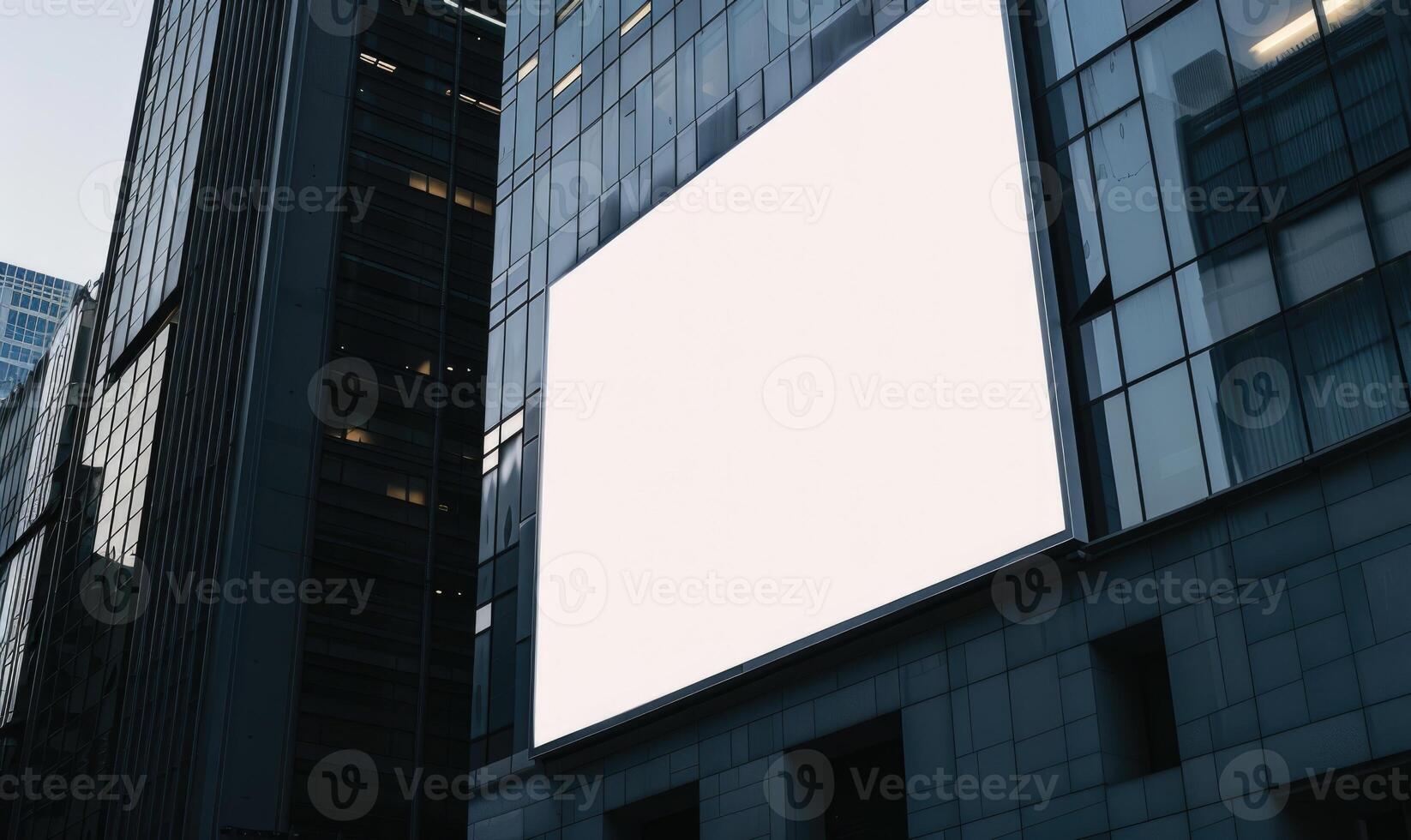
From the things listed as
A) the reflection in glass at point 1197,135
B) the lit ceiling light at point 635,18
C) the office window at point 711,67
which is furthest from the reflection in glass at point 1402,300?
the lit ceiling light at point 635,18

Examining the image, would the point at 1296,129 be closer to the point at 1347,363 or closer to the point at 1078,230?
the point at 1347,363

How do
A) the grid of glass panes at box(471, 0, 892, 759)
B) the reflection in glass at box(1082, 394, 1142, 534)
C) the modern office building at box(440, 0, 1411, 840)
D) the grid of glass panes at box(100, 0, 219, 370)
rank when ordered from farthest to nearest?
the grid of glass panes at box(100, 0, 219, 370) < the grid of glass panes at box(471, 0, 892, 759) < the reflection in glass at box(1082, 394, 1142, 534) < the modern office building at box(440, 0, 1411, 840)

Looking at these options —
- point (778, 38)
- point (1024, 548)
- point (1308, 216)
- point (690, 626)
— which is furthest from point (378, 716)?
point (1308, 216)

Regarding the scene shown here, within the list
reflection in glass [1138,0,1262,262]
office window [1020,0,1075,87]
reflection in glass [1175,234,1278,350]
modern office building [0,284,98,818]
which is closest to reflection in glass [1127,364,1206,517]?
reflection in glass [1175,234,1278,350]

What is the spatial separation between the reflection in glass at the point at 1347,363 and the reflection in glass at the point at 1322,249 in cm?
28

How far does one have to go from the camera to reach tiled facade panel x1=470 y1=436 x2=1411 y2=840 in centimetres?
1977

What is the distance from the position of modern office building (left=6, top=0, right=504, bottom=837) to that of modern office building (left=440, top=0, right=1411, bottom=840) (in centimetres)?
2153

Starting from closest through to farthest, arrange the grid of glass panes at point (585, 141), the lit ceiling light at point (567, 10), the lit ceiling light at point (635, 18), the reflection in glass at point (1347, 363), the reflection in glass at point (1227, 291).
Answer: the reflection in glass at point (1347, 363) → the reflection in glass at point (1227, 291) → the grid of glass panes at point (585, 141) → the lit ceiling light at point (635, 18) → the lit ceiling light at point (567, 10)

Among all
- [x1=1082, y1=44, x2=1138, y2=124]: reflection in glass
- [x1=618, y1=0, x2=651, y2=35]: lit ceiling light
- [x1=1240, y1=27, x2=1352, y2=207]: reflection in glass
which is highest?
[x1=618, y1=0, x2=651, y2=35]: lit ceiling light

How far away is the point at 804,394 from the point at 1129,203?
8.43m

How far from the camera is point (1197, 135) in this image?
24.3 metres

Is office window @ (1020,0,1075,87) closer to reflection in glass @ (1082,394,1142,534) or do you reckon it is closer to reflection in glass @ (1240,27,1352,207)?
reflection in glass @ (1240,27,1352,207)

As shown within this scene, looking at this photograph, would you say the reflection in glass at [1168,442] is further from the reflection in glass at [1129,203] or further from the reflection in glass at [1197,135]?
the reflection in glass at [1197,135]

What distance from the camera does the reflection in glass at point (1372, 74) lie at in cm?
2144
